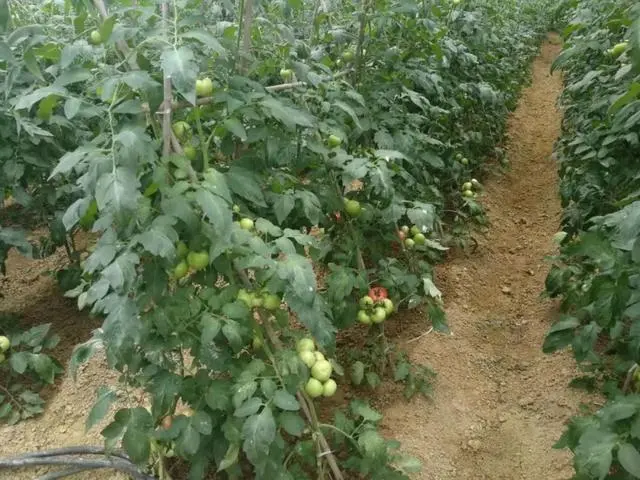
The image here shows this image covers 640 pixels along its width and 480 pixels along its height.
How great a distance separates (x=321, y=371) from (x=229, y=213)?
637mm

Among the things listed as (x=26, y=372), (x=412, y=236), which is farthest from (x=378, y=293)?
(x=26, y=372)

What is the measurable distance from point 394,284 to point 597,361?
3.11 feet

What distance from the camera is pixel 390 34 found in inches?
122

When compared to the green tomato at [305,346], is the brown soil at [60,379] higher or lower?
lower

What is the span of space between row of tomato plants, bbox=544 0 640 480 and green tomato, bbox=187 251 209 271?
3.93ft

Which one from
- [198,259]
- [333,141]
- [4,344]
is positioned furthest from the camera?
[4,344]

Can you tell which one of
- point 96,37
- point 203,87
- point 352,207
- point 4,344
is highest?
point 96,37

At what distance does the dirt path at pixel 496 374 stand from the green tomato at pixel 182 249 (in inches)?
58.1

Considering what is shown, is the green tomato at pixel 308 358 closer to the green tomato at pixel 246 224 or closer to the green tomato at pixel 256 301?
the green tomato at pixel 256 301

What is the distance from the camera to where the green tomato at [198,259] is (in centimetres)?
169

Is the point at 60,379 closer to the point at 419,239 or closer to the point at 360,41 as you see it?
the point at 419,239

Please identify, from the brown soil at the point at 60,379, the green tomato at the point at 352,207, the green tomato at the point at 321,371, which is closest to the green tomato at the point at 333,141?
the green tomato at the point at 352,207

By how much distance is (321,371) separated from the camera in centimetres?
184

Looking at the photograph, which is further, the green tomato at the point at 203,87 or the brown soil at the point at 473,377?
the brown soil at the point at 473,377
